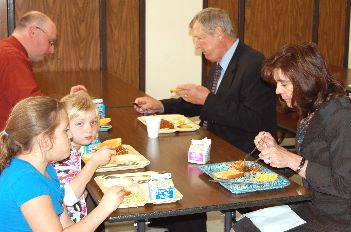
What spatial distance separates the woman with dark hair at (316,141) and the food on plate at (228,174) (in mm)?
148

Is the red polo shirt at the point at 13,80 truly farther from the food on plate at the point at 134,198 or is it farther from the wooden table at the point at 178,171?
the food on plate at the point at 134,198

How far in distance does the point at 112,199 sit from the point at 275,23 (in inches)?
184

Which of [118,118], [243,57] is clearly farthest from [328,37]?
[118,118]

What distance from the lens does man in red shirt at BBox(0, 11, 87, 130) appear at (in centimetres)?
352

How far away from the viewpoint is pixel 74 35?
565 cm

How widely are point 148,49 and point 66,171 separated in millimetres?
3434

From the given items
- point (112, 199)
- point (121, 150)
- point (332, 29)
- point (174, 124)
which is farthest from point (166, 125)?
point (332, 29)

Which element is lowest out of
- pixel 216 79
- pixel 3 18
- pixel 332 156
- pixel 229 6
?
pixel 332 156

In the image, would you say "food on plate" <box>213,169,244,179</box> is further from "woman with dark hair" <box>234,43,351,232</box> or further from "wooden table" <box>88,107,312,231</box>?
"woman with dark hair" <box>234,43,351,232</box>

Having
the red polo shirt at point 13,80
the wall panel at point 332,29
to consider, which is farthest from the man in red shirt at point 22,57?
the wall panel at point 332,29

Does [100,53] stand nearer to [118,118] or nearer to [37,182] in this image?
[118,118]

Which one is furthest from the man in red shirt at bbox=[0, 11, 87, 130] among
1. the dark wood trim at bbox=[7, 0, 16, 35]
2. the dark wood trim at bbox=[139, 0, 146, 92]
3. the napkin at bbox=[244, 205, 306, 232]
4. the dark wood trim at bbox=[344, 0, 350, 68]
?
the dark wood trim at bbox=[344, 0, 350, 68]

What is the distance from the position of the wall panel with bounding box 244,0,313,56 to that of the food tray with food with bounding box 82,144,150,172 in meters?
3.71

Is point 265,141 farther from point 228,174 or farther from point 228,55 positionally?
point 228,55
